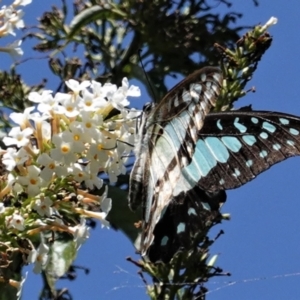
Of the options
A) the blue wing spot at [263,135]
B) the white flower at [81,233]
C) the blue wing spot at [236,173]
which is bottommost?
the white flower at [81,233]

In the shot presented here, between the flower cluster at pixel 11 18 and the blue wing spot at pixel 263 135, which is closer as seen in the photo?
the flower cluster at pixel 11 18

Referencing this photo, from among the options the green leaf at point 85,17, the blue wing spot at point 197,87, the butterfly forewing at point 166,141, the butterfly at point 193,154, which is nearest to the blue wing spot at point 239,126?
the butterfly at point 193,154

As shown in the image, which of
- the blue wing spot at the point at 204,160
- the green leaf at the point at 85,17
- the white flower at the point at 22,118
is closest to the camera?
the white flower at the point at 22,118

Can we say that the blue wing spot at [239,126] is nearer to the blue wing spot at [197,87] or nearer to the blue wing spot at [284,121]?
the blue wing spot at [284,121]

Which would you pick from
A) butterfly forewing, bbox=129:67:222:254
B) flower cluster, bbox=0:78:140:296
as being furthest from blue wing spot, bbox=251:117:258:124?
flower cluster, bbox=0:78:140:296

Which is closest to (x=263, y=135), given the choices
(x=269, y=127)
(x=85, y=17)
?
(x=269, y=127)

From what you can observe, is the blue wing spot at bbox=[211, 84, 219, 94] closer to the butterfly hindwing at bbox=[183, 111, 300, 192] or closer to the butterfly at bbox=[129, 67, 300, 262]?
the butterfly at bbox=[129, 67, 300, 262]

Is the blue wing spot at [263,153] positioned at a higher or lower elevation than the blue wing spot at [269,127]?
lower

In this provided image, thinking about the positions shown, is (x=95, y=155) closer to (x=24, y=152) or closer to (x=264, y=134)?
(x=24, y=152)

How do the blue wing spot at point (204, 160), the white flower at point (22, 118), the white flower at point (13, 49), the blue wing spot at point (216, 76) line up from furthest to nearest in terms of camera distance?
1. the blue wing spot at point (204, 160)
2. the white flower at point (13, 49)
3. the blue wing spot at point (216, 76)
4. the white flower at point (22, 118)

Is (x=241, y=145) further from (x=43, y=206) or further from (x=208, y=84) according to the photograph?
(x=43, y=206)
